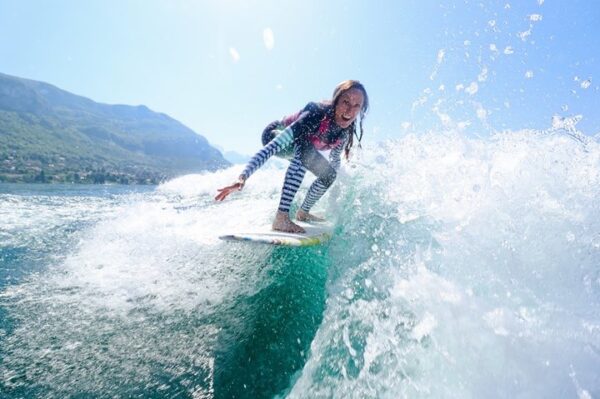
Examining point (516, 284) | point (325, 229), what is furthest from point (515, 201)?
point (325, 229)

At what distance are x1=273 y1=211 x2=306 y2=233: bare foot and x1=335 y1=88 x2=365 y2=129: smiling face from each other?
5.89 ft

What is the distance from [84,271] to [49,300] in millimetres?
946

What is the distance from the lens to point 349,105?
4945 mm

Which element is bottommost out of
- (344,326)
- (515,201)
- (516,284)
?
(344,326)

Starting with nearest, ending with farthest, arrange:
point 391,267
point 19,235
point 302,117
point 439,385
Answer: point 439,385 → point 391,267 → point 302,117 → point 19,235

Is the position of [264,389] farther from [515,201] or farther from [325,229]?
[515,201]

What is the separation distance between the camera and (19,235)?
643 centimetres

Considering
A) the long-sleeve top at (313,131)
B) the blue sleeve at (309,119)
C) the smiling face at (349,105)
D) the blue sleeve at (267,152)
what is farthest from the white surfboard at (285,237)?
the smiling face at (349,105)

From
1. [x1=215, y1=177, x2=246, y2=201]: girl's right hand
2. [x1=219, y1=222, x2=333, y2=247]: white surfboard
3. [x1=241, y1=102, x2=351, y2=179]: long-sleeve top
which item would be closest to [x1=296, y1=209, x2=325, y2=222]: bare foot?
[x1=219, y1=222, x2=333, y2=247]: white surfboard

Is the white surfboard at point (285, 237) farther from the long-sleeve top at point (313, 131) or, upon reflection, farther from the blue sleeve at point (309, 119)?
the blue sleeve at point (309, 119)

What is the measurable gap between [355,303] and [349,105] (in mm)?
3018

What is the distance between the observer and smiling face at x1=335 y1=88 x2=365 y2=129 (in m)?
4.92

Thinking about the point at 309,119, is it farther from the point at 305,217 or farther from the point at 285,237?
the point at 285,237

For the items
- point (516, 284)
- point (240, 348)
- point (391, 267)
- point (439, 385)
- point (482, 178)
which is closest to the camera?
point (439, 385)
